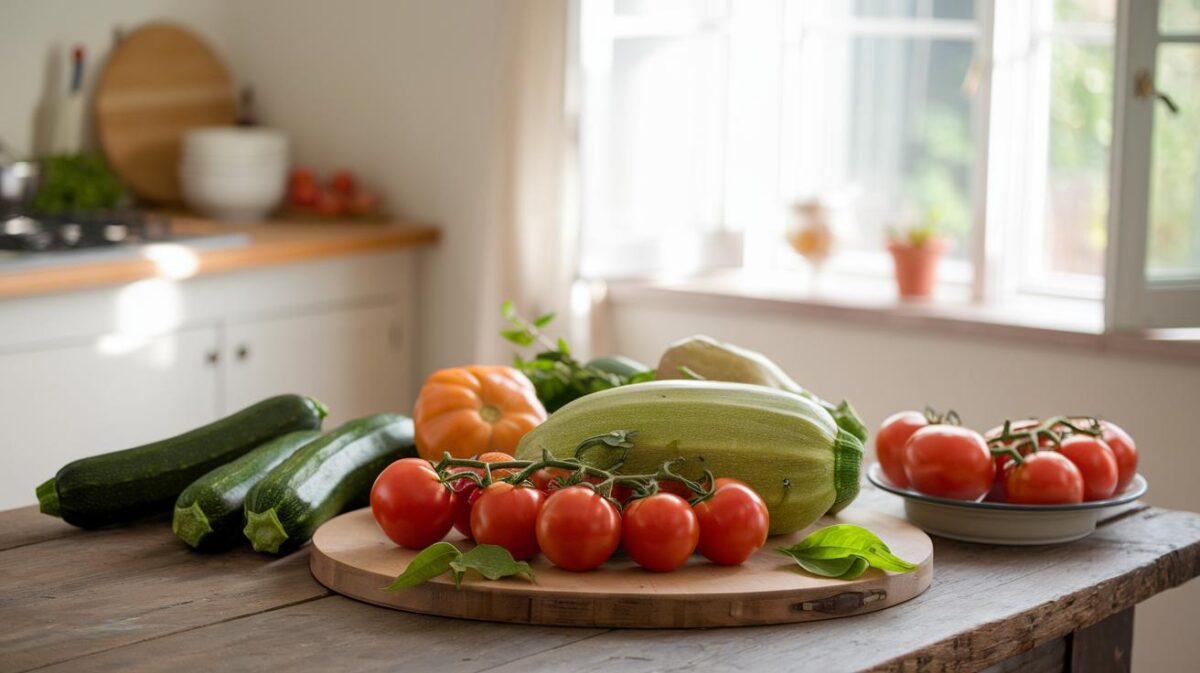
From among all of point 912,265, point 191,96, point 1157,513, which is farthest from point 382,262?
point 1157,513

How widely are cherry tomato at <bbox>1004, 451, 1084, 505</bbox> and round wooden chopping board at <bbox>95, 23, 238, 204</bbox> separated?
9.69 ft

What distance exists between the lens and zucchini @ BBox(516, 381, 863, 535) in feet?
4.56

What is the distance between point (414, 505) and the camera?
52.6 inches

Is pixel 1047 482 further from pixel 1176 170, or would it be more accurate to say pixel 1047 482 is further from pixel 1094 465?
pixel 1176 170

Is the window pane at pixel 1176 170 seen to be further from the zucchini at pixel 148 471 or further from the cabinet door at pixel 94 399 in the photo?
the cabinet door at pixel 94 399

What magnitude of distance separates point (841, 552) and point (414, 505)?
405 millimetres

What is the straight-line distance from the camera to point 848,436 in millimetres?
1456

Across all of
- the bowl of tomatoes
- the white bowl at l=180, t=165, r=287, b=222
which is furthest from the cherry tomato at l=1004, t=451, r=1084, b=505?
the white bowl at l=180, t=165, r=287, b=222

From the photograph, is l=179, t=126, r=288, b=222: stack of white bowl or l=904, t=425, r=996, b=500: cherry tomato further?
l=179, t=126, r=288, b=222: stack of white bowl

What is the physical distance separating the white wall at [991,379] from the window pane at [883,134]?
0.33 meters

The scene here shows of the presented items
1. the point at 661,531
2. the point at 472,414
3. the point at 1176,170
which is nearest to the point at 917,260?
the point at 1176,170

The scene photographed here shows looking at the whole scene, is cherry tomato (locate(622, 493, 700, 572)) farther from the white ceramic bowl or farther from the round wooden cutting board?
the white ceramic bowl

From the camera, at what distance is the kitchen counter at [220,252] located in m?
2.91

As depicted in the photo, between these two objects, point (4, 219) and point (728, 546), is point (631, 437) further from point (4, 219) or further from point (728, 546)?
point (4, 219)
